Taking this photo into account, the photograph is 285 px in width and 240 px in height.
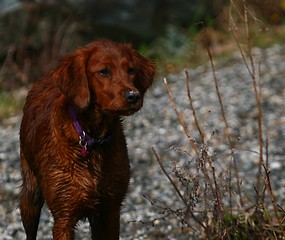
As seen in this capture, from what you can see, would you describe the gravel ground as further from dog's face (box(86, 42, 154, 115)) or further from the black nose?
the black nose

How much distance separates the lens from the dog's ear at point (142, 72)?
16.1 feet

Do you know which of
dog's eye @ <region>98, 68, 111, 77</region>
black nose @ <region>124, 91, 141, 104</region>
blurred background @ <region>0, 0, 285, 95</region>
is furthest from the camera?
blurred background @ <region>0, 0, 285, 95</region>

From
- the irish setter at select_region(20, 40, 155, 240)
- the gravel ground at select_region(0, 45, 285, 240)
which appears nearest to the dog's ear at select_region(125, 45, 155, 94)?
the irish setter at select_region(20, 40, 155, 240)

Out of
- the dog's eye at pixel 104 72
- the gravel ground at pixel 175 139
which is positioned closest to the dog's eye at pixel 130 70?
the dog's eye at pixel 104 72

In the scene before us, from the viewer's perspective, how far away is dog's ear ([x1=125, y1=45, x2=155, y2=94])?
491 centimetres

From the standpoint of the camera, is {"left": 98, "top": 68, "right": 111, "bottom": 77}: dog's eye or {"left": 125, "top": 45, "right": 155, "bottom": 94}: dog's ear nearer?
{"left": 98, "top": 68, "right": 111, "bottom": 77}: dog's eye

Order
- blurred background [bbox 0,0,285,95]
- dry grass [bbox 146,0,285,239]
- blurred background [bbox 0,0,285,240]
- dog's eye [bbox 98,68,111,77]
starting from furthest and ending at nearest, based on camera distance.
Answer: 1. blurred background [bbox 0,0,285,95]
2. blurred background [bbox 0,0,285,240]
3. dry grass [bbox 146,0,285,239]
4. dog's eye [bbox 98,68,111,77]

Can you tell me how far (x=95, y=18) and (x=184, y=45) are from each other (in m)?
1.30

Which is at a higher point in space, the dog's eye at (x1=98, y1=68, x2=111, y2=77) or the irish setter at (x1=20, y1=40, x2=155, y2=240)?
the dog's eye at (x1=98, y1=68, x2=111, y2=77)

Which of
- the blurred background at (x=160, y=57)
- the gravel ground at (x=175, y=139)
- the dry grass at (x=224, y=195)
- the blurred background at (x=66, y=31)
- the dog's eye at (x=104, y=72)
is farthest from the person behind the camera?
the blurred background at (x=66, y=31)

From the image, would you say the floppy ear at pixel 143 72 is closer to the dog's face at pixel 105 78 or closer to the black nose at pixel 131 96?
the dog's face at pixel 105 78

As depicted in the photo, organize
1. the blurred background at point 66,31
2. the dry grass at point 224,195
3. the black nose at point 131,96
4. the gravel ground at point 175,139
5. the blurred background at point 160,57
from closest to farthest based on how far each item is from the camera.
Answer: the black nose at point 131,96 → the dry grass at point 224,195 → the gravel ground at point 175,139 → the blurred background at point 160,57 → the blurred background at point 66,31

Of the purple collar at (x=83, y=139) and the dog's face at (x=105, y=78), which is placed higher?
the dog's face at (x=105, y=78)

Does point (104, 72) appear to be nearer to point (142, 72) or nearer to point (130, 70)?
point (130, 70)
